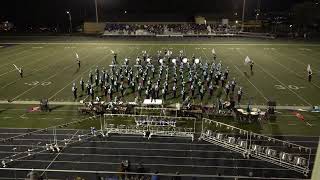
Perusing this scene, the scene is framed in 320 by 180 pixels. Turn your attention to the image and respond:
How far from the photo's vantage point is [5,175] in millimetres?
13500

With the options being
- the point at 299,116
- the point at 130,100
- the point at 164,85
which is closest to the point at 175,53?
the point at 164,85

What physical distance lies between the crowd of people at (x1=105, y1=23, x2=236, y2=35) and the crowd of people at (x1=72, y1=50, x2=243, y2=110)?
86.0ft

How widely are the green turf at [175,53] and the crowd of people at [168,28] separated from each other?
269 inches

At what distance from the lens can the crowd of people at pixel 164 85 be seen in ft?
73.3

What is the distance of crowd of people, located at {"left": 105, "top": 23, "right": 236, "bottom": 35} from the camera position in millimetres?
55416

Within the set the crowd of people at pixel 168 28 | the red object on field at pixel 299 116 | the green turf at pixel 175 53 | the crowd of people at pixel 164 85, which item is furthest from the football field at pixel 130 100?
the crowd of people at pixel 168 28

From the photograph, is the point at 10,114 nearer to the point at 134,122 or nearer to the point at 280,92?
the point at 134,122

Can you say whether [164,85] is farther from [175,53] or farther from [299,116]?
[175,53]

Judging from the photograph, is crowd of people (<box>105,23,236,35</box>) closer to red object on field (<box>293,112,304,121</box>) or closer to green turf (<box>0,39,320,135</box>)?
green turf (<box>0,39,320,135</box>)

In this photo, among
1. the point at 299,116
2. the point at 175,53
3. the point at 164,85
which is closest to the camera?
the point at 299,116

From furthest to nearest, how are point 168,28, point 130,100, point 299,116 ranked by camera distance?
point 168,28
point 130,100
point 299,116

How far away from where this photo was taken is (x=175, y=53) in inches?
1537

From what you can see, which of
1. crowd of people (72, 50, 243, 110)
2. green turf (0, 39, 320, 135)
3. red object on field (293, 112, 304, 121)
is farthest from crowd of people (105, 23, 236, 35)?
red object on field (293, 112, 304, 121)

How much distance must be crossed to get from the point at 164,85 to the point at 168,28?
3566cm
